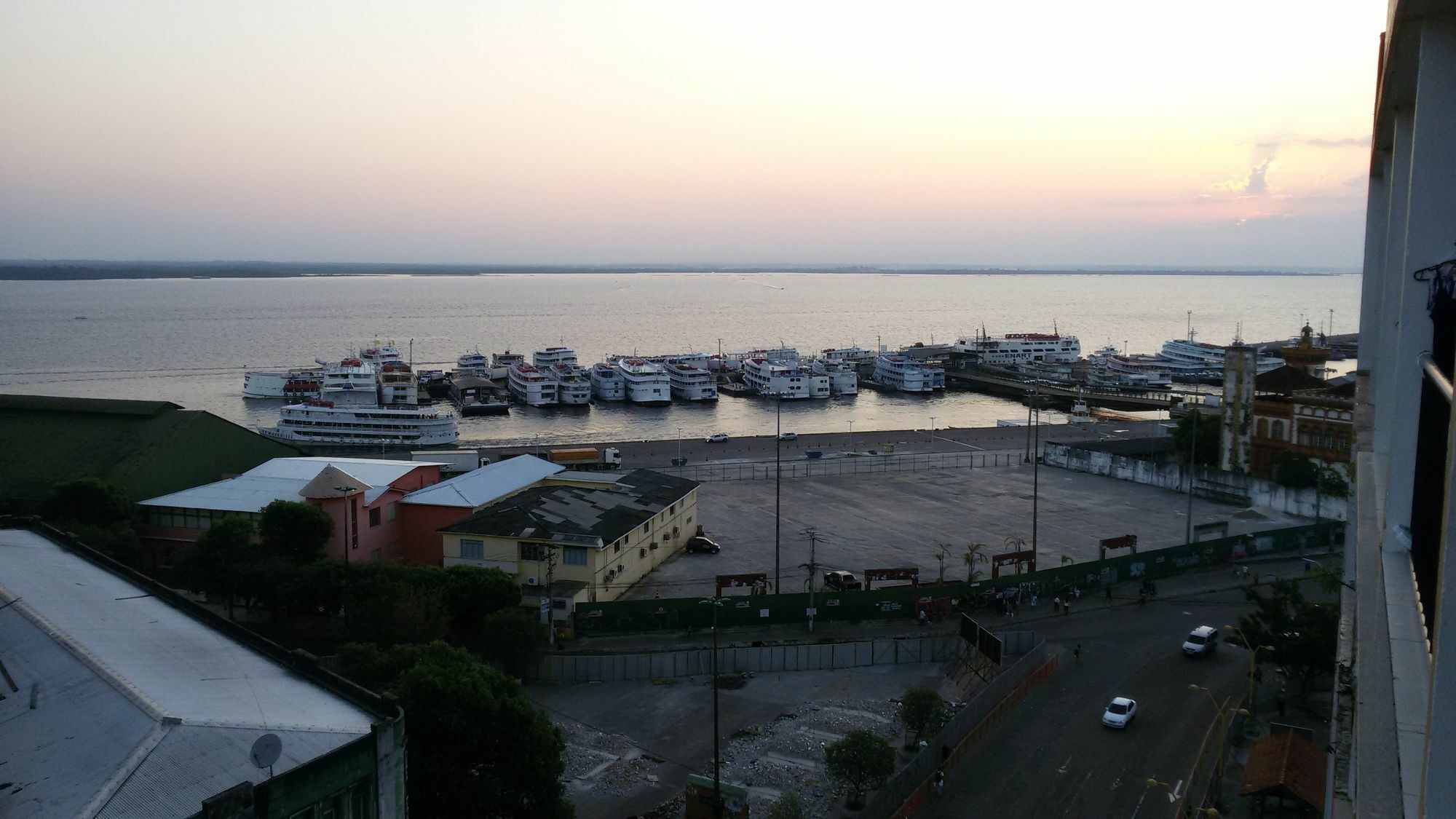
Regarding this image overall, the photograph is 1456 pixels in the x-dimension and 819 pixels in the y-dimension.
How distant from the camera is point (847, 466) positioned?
139 feet

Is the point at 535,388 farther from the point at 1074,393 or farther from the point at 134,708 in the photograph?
the point at 134,708

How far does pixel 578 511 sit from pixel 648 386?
4632 centimetres

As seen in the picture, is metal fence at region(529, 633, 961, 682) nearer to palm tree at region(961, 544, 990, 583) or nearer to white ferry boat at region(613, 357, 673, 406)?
palm tree at region(961, 544, 990, 583)

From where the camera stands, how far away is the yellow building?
23.5m

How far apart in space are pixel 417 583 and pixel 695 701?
19.8 ft

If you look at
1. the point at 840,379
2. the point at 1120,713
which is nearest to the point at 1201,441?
the point at 1120,713

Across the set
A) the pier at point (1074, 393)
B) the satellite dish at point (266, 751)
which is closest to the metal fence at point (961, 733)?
the satellite dish at point (266, 751)

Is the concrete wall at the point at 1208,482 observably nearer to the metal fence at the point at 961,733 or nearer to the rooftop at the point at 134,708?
the metal fence at the point at 961,733

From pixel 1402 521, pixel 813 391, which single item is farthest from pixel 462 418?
pixel 1402 521

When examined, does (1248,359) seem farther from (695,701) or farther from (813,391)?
(813,391)

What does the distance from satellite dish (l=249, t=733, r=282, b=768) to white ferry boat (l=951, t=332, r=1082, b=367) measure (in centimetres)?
8618

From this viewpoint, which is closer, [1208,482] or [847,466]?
[1208,482]

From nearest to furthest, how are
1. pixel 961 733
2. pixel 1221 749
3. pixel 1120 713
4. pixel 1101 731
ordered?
1. pixel 1221 749
2. pixel 961 733
3. pixel 1101 731
4. pixel 1120 713

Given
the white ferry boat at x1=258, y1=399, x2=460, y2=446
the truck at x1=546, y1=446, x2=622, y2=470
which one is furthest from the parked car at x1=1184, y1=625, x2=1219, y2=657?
the white ferry boat at x1=258, y1=399, x2=460, y2=446
